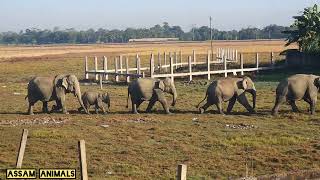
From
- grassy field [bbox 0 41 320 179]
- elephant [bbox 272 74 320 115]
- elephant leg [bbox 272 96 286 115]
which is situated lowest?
grassy field [bbox 0 41 320 179]

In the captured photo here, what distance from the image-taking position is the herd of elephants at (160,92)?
19.6 metres

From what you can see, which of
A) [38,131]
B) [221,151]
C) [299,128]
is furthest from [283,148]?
[38,131]

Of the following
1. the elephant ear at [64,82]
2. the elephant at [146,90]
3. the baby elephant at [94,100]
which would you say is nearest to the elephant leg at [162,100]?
the elephant at [146,90]

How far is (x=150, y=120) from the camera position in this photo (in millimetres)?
18656

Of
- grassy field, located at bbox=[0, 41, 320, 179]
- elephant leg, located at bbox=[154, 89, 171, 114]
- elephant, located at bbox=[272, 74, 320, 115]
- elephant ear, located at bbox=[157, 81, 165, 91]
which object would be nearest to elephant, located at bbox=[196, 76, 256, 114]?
grassy field, located at bbox=[0, 41, 320, 179]

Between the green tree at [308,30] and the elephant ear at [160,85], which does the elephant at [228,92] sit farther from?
the green tree at [308,30]

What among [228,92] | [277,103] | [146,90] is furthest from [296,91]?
[146,90]

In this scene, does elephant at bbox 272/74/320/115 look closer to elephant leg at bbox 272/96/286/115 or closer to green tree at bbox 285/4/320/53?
elephant leg at bbox 272/96/286/115

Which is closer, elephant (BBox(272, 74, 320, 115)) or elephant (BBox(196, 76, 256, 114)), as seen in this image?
elephant (BBox(272, 74, 320, 115))

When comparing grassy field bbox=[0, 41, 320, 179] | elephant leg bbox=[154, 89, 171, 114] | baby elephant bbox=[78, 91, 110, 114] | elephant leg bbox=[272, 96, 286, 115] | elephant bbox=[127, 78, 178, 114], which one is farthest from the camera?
baby elephant bbox=[78, 91, 110, 114]

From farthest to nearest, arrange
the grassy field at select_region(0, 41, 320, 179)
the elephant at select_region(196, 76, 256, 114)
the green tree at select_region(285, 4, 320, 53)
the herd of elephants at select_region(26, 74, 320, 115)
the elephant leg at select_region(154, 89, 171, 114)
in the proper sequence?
the green tree at select_region(285, 4, 320, 53)
the elephant leg at select_region(154, 89, 171, 114)
the elephant at select_region(196, 76, 256, 114)
the herd of elephants at select_region(26, 74, 320, 115)
the grassy field at select_region(0, 41, 320, 179)

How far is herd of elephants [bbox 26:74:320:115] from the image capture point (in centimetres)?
1964

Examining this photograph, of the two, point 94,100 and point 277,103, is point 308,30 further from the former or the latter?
point 94,100

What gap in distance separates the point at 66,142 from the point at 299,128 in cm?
684
